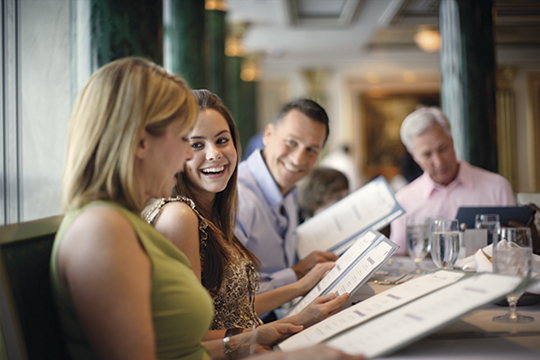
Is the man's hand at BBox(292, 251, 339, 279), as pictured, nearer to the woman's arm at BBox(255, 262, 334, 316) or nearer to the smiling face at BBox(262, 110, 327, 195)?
the woman's arm at BBox(255, 262, 334, 316)

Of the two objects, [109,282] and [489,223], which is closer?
[109,282]

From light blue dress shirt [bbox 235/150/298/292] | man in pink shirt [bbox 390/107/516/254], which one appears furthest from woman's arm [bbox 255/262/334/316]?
man in pink shirt [bbox 390/107/516/254]

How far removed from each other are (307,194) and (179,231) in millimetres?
1808

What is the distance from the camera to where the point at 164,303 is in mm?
841

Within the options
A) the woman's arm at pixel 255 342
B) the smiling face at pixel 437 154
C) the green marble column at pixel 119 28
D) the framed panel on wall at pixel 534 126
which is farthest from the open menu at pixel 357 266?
the framed panel on wall at pixel 534 126

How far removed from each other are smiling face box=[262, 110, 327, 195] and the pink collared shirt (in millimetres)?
858

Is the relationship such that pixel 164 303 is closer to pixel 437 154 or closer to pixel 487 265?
pixel 487 265

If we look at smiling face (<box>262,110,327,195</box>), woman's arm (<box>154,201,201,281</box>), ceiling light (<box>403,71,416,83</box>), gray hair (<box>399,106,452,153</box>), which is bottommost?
woman's arm (<box>154,201,201,281</box>)

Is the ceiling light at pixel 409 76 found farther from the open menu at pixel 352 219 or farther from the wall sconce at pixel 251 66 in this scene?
the open menu at pixel 352 219

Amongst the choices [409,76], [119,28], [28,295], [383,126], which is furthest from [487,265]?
[409,76]

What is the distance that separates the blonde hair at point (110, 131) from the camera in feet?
2.72

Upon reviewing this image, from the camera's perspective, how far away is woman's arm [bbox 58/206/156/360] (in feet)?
2.48

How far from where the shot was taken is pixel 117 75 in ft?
2.78

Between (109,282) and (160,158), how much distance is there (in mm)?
277
